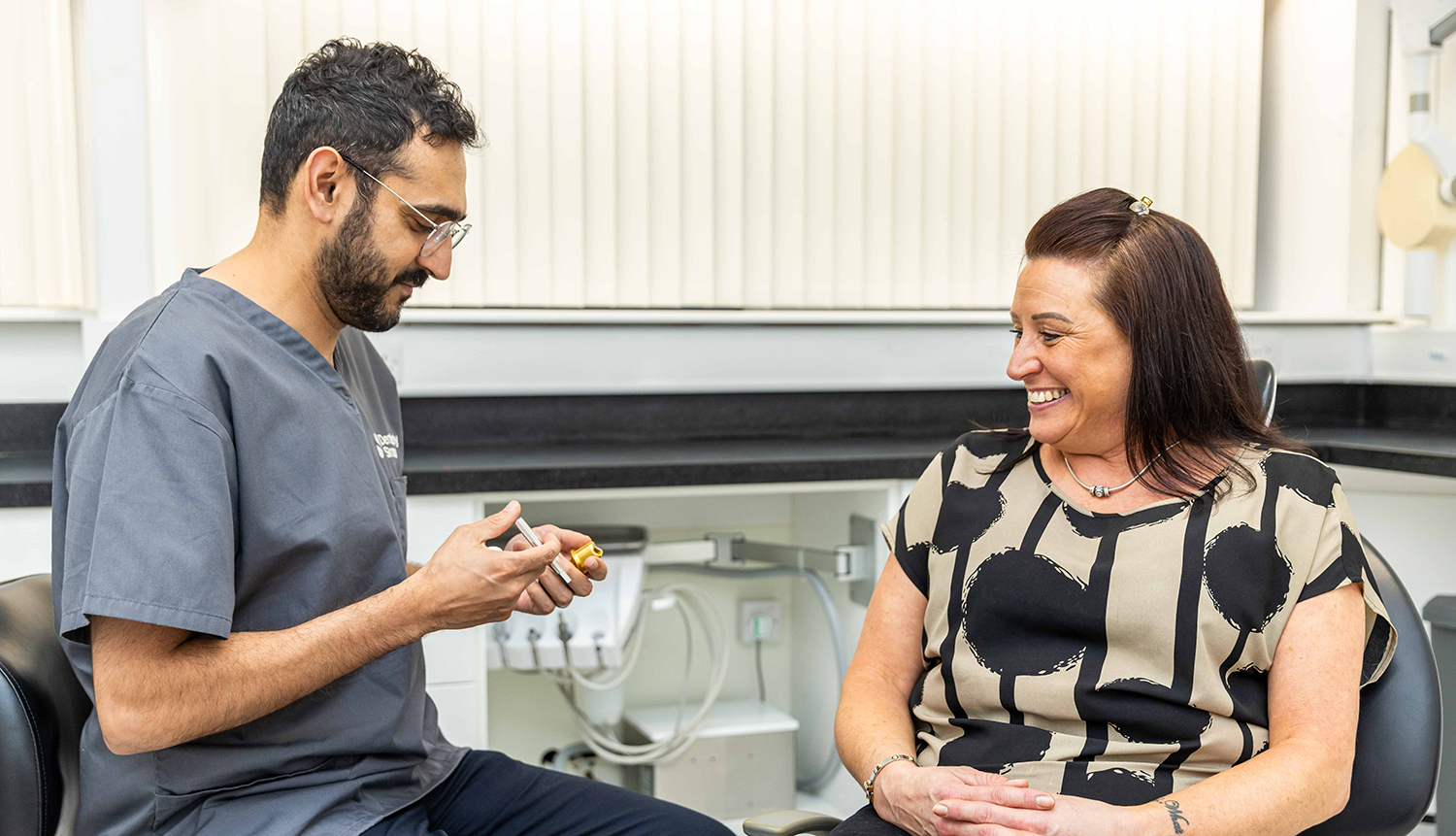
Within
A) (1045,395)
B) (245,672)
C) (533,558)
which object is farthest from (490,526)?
(1045,395)

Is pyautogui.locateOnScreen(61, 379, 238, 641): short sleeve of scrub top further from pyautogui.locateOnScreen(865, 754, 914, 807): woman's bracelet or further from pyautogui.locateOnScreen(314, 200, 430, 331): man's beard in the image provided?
pyautogui.locateOnScreen(865, 754, 914, 807): woman's bracelet

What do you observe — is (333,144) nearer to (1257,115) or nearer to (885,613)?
(885,613)

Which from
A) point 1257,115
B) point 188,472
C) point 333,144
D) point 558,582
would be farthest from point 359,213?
point 1257,115

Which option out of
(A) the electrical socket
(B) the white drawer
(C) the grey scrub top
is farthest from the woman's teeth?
(A) the electrical socket

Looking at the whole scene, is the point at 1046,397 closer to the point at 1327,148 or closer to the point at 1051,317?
the point at 1051,317

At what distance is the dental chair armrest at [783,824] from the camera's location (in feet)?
3.56

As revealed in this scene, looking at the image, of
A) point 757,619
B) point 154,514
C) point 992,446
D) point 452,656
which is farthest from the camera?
point 757,619

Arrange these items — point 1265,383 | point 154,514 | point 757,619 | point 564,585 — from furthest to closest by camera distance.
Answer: point 757,619
point 1265,383
point 564,585
point 154,514

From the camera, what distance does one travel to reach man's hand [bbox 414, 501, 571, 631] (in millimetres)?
1070

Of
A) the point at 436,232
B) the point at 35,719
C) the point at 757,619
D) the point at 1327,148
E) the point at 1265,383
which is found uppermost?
the point at 1327,148

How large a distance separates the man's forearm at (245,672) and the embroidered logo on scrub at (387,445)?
0.98ft

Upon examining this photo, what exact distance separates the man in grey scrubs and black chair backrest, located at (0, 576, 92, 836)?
24 mm

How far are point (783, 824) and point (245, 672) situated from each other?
543 mm

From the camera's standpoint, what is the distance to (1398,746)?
1120 mm
